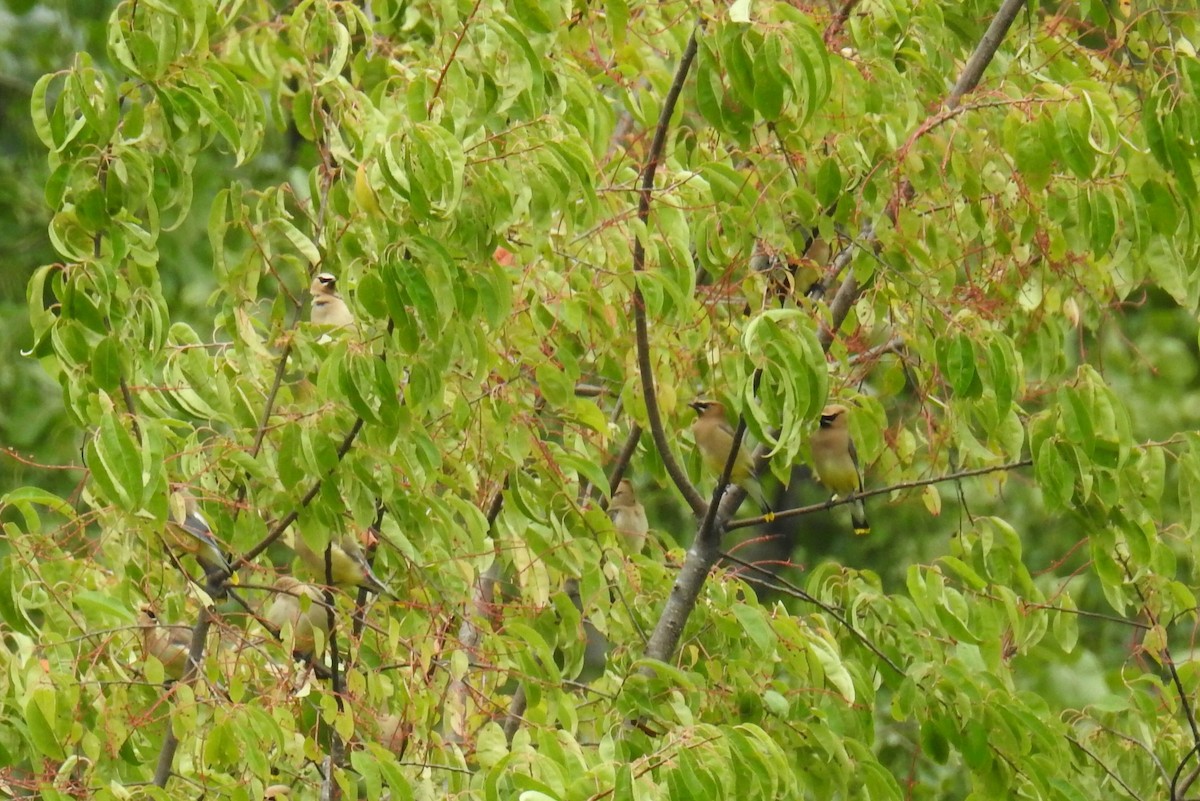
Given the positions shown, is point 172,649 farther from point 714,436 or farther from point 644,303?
point 644,303

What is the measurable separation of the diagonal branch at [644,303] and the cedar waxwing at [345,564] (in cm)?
77

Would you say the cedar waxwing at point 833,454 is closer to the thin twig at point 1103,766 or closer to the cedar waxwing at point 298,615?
the thin twig at point 1103,766

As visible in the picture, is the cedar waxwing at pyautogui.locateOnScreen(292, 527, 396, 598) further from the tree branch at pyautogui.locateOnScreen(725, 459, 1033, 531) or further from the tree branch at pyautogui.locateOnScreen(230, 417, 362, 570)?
the tree branch at pyautogui.locateOnScreen(725, 459, 1033, 531)

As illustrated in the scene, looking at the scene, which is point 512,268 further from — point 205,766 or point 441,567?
point 205,766

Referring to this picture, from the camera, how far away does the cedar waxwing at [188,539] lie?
375 cm

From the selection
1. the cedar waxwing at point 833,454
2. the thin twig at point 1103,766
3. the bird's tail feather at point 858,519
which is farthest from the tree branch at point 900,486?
the bird's tail feather at point 858,519

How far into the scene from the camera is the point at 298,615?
4.54 meters

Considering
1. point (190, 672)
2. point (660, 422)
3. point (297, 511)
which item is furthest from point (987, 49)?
point (190, 672)

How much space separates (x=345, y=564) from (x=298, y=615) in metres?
0.33

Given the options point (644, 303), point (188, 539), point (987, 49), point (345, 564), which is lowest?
point (345, 564)

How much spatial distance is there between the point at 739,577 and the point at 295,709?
3.59ft

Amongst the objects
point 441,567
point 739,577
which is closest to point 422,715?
point 441,567

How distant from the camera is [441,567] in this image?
156 inches

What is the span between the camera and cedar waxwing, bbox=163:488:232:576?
12.3 feet
